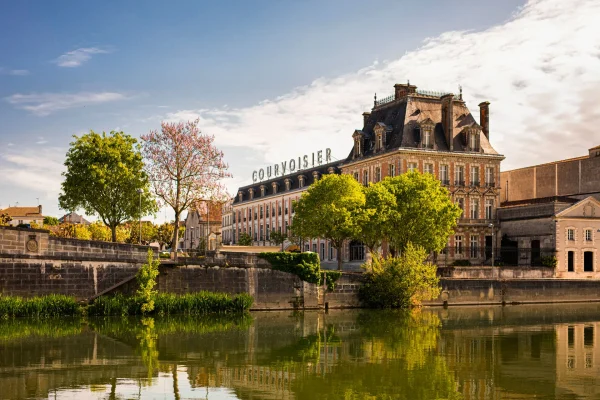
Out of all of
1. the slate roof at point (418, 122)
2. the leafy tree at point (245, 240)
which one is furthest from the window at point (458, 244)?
the leafy tree at point (245, 240)

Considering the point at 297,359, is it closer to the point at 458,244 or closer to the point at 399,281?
the point at 399,281

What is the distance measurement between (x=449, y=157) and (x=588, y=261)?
15.8 m

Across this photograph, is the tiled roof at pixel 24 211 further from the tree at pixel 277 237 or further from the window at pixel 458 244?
the window at pixel 458 244

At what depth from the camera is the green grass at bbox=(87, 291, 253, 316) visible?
43625 millimetres

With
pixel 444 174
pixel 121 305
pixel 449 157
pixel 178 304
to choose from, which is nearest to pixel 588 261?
pixel 444 174

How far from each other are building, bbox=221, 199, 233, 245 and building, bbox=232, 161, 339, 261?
234cm

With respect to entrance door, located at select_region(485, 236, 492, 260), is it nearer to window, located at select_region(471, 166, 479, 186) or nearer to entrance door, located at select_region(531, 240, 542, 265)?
entrance door, located at select_region(531, 240, 542, 265)

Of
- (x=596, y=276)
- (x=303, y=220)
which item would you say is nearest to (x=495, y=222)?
(x=596, y=276)

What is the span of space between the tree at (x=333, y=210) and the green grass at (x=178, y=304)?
572 inches

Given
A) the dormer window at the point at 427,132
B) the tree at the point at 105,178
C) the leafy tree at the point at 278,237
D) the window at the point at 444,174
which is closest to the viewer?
the tree at the point at 105,178

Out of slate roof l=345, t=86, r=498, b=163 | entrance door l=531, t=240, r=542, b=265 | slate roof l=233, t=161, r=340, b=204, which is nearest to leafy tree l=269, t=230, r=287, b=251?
slate roof l=233, t=161, r=340, b=204

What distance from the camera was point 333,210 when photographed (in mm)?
60781

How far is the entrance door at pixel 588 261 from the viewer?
69.2 m

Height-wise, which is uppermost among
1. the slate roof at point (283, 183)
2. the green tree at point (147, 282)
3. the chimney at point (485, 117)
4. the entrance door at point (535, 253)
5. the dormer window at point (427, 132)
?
the chimney at point (485, 117)
